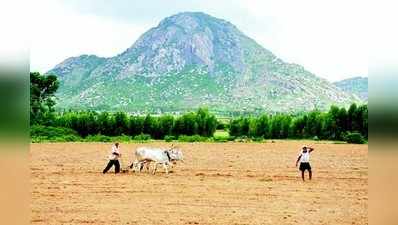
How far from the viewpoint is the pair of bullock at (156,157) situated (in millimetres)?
7465

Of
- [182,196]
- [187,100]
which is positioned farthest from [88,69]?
[182,196]

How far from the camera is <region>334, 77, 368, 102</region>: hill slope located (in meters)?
6.52

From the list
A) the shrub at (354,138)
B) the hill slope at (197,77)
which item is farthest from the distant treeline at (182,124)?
the hill slope at (197,77)

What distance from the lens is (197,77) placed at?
683 centimetres

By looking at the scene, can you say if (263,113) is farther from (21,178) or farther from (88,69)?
(21,178)

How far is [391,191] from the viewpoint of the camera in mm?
4391

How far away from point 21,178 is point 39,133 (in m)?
2.47

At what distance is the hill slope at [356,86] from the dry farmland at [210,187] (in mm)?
560

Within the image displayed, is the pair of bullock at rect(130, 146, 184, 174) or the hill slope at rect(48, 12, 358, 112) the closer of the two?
the hill slope at rect(48, 12, 358, 112)

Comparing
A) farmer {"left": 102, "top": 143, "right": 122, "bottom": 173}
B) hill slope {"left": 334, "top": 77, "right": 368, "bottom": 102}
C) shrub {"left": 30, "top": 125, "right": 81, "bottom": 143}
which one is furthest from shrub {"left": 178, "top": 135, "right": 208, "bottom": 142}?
hill slope {"left": 334, "top": 77, "right": 368, "bottom": 102}

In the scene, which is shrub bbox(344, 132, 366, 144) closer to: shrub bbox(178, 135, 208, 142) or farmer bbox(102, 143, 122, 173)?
shrub bbox(178, 135, 208, 142)

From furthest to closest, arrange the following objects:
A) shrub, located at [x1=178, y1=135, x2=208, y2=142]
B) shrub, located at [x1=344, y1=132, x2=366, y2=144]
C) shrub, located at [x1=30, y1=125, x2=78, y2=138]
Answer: shrub, located at [x1=178, y1=135, x2=208, y2=142], shrub, located at [x1=30, y1=125, x2=78, y2=138], shrub, located at [x1=344, y1=132, x2=366, y2=144]

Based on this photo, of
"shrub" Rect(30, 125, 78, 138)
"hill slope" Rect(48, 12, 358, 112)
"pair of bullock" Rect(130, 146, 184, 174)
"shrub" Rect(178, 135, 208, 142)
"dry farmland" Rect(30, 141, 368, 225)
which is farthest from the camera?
"pair of bullock" Rect(130, 146, 184, 174)

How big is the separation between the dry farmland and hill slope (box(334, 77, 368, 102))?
56 cm
